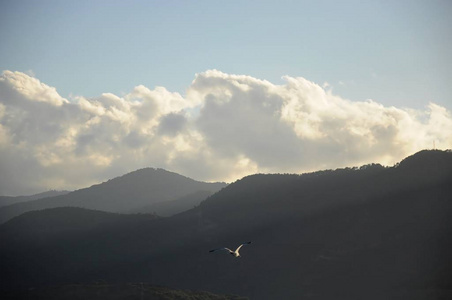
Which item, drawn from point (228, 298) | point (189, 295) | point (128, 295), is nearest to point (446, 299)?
point (228, 298)

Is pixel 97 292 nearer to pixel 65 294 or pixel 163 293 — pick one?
pixel 65 294

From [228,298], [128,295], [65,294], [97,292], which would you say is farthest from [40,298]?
[228,298]

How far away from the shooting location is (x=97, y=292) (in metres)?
197

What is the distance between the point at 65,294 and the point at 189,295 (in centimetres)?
4675

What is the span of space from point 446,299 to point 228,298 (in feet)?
262

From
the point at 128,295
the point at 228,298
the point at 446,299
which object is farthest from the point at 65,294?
the point at 446,299

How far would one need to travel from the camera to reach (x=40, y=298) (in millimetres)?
196750

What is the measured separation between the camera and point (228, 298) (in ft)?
649

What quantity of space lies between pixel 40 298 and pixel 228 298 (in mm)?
69583

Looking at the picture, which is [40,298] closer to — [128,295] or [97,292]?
[97,292]

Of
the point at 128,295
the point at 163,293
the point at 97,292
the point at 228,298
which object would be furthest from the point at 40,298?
the point at 228,298

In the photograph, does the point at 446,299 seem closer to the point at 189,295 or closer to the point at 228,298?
the point at 228,298

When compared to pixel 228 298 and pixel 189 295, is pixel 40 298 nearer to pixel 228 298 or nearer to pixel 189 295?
pixel 189 295

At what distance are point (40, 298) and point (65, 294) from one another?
892 centimetres
